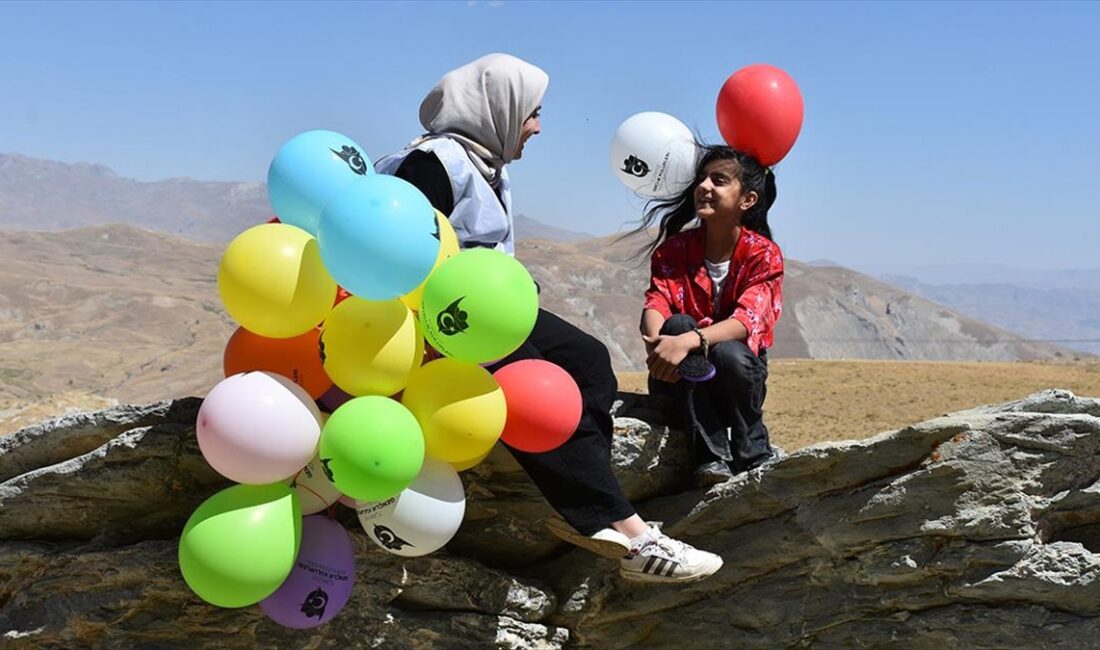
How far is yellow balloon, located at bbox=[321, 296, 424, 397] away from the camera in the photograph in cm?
346

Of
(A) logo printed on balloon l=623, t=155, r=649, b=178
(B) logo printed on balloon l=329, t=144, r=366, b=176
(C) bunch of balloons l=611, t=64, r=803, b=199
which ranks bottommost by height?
(B) logo printed on balloon l=329, t=144, r=366, b=176

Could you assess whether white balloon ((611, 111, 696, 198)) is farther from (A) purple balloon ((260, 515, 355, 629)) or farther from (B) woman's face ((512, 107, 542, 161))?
(A) purple balloon ((260, 515, 355, 629))

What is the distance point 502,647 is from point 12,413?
1071 centimetres

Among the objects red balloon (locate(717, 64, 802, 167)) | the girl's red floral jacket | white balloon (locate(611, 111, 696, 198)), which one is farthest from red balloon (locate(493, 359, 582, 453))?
red balloon (locate(717, 64, 802, 167))

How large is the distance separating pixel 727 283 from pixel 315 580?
7.47ft

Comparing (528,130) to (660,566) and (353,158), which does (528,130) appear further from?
(660,566)

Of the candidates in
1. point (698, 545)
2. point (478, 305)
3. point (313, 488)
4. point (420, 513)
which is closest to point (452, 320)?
point (478, 305)

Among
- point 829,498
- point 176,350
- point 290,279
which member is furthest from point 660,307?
point 176,350

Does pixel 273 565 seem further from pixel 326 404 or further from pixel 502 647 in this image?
pixel 502 647

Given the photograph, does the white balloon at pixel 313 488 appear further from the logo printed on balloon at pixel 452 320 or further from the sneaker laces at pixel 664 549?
the sneaker laces at pixel 664 549

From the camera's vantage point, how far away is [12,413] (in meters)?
12.9

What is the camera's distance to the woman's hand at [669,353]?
4.34 m

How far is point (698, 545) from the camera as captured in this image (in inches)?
183

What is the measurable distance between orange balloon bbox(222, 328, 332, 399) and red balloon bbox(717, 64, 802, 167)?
224 centimetres
